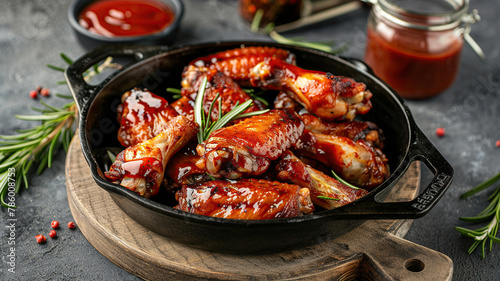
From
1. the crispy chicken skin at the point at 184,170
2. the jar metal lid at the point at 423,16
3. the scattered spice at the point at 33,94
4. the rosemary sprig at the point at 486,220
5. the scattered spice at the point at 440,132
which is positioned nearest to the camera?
the crispy chicken skin at the point at 184,170

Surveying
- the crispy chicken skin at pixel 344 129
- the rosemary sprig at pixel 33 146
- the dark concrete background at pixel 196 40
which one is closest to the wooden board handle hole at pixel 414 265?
the dark concrete background at pixel 196 40

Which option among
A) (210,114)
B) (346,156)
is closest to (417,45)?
(346,156)

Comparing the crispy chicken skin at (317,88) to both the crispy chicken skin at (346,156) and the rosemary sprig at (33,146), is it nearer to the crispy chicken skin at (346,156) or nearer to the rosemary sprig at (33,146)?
the crispy chicken skin at (346,156)

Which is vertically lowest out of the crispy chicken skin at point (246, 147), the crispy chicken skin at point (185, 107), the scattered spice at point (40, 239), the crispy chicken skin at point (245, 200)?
the scattered spice at point (40, 239)

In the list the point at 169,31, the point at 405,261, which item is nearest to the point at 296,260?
the point at 405,261

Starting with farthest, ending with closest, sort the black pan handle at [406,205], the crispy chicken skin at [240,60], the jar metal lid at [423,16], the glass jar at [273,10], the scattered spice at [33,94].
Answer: the glass jar at [273,10], the scattered spice at [33,94], the jar metal lid at [423,16], the crispy chicken skin at [240,60], the black pan handle at [406,205]

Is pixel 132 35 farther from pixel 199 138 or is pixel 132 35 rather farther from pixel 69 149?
pixel 199 138

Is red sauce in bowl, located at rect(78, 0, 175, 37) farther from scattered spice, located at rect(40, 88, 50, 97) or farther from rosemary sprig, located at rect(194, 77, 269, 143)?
rosemary sprig, located at rect(194, 77, 269, 143)
